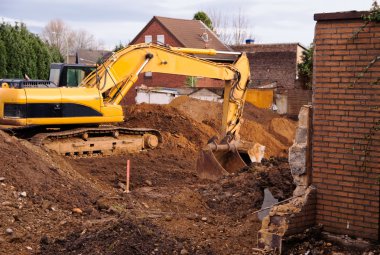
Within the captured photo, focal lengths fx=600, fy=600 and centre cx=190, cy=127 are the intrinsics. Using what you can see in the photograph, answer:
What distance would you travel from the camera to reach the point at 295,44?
45125 millimetres

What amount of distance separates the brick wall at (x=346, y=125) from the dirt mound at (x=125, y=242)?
5.73 feet

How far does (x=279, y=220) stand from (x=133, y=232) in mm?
1913

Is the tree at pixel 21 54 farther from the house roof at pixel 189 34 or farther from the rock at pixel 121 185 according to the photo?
the rock at pixel 121 185

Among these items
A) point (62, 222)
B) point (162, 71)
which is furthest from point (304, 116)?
point (162, 71)

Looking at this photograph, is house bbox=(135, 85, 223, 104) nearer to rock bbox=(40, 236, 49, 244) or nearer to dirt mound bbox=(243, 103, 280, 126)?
dirt mound bbox=(243, 103, 280, 126)

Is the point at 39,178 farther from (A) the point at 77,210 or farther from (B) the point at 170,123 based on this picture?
(B) the point at 170,123

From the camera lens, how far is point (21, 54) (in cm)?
3794

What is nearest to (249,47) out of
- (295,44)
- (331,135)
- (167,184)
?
(295,44)

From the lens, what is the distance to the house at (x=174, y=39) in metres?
45.5

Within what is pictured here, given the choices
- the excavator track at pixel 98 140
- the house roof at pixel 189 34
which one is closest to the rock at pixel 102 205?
the excavator track at pixel 98 140

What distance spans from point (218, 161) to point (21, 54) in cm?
2613

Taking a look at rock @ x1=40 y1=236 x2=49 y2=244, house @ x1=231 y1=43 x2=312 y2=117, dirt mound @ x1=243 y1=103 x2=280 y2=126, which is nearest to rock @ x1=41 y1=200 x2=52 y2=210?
rock @ x1=40 y1=236 x2=49 y2=244

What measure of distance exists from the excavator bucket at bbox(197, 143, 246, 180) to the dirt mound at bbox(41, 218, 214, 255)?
19.5 ft

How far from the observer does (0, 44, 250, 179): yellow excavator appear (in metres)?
15.2
